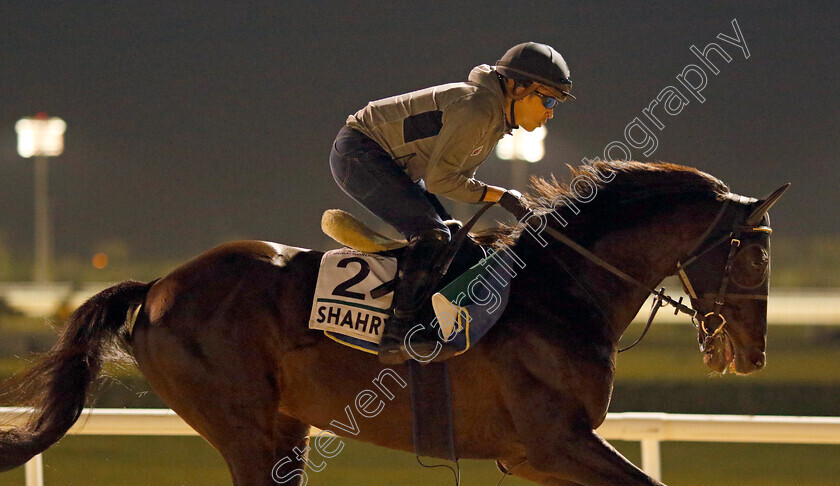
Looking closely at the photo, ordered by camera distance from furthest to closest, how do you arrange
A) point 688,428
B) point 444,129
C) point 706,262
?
point 688,428 < point 706,262 < point 444,129

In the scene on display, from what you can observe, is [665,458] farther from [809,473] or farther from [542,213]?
[542,213]

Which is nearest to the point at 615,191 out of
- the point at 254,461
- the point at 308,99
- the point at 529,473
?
the point at 529,473

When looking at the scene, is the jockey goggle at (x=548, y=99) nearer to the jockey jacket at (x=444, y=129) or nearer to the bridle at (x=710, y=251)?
the jockey jacket at (x=444, y=129)

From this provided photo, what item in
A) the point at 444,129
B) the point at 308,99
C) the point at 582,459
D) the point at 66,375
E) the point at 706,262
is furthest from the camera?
the point at 308,99

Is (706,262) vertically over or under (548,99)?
under

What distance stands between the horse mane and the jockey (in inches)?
5.9

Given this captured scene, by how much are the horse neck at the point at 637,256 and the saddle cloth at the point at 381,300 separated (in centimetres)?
29

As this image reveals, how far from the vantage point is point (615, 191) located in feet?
10.4

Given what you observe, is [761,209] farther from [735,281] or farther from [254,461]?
[254,461]

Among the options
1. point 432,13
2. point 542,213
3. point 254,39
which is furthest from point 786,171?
point 542,213

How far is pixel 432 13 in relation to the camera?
132 ft

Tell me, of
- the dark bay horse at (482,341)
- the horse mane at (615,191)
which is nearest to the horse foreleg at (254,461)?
the dark bay horse at (482,341)

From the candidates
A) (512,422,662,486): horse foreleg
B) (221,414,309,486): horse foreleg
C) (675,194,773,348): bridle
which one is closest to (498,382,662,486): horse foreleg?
(512,422,662,486): horse foreleg

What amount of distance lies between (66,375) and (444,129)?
1.65m
